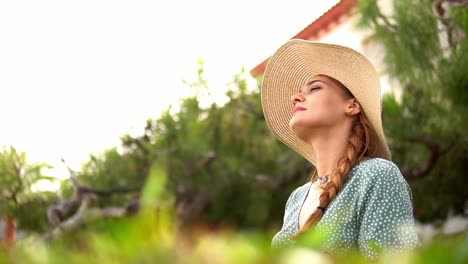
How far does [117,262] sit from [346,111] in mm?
1200

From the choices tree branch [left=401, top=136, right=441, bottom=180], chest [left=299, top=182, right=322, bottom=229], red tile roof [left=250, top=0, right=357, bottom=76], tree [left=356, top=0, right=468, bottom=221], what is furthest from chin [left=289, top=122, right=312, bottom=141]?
red tile roof [left=250, top=0, right=357, bottom=76]

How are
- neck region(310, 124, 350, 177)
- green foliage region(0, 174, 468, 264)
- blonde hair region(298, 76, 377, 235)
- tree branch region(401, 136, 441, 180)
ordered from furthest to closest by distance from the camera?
tree branch region(401, 136, 441, 180)
neck region(310, 124, 350, 177)
blonde hair region(298, 76, 377, 235)
green foliage region(0, 174, 468, 264)

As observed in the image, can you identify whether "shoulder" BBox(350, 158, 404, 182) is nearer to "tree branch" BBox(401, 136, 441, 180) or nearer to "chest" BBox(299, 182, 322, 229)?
"chest" BBox(299, 182, 322, 229)

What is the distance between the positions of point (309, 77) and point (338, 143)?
0.92 ft

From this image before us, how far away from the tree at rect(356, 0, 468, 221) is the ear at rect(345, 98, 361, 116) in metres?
2.41

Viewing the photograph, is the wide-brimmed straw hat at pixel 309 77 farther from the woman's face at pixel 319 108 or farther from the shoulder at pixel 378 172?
the shoulder at pixel 378 172

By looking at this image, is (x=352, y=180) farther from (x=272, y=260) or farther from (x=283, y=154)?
(x=283, y=154)

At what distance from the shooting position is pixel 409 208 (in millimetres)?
1111

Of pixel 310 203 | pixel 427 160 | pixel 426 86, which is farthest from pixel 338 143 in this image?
pixel 427 160

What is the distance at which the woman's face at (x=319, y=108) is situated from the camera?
4.25ft

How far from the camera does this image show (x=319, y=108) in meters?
1.31

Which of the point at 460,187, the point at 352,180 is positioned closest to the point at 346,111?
the point at 352,180

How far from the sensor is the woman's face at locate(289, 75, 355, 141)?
129 centimetres

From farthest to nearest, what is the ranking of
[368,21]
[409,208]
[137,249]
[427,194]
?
[427,194]
[368,21]
[409,208]
[137,249]
